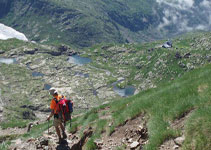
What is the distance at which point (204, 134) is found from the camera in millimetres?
6246

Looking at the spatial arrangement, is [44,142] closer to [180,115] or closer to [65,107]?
[65,107]

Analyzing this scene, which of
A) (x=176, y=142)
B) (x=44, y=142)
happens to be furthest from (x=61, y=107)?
(x=176, y=142)

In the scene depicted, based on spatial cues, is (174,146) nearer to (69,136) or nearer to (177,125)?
(177,125)

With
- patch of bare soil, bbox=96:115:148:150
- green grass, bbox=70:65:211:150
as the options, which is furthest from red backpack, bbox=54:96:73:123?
patch of bare soil, bbox=96:115:148:150

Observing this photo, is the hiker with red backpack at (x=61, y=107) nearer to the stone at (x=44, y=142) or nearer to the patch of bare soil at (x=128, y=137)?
the stone at (x=44, y=142)

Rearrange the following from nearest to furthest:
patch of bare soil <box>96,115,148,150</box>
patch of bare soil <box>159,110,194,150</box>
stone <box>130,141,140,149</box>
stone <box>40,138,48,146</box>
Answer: patch of bare soil <box>159,110,194,150</box>, stone <box>130,141,140,149</box>, patch of bare soil <box>96,115,148,150</box>, stone <box>40,138,48,146</box>

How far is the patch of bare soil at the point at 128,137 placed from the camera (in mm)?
8701

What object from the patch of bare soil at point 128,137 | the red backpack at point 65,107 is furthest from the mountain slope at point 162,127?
the red backpack at point 65,107

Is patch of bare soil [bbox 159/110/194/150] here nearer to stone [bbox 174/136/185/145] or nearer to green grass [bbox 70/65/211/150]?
stone [bbox 174/136/185/145]

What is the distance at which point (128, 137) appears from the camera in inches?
385

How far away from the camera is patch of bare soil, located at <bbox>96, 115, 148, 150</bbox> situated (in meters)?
8.70

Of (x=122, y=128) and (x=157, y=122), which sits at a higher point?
(x=157, y=122)

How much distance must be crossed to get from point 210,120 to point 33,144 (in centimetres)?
Result: 920

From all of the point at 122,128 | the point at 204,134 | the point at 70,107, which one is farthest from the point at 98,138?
the point at 204,134
